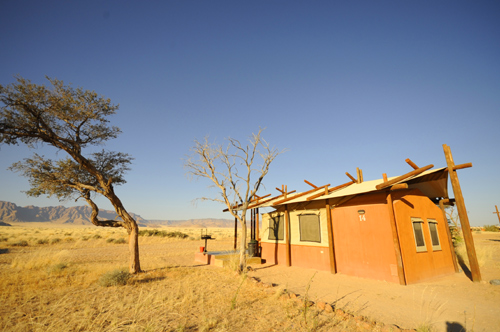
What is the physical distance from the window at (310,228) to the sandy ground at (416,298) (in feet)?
6.43

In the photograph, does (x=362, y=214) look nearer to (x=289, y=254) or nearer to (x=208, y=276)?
(x=289, y=254)

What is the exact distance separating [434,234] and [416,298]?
5461 millimetres

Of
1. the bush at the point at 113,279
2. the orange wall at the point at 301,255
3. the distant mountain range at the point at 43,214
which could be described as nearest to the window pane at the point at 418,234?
the orange wall at the point at 301,255

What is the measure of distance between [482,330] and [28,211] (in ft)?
690

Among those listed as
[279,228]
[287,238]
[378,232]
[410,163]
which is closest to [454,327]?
[378,232]

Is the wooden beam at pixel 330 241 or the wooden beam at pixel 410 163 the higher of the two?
the wooden beam at pixel 410 163

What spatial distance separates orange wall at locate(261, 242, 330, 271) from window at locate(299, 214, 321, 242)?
18.5 inches

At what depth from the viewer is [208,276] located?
10.7m

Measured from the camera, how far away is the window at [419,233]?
9.98 meters

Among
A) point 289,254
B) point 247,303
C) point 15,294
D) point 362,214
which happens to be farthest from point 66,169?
point 362,214

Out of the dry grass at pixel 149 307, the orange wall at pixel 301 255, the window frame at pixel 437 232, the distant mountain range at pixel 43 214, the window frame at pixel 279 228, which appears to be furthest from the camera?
the distant mountain range at pixel 43 214

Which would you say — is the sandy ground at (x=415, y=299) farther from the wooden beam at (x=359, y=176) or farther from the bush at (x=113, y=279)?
the bush at (x=113, y=279)

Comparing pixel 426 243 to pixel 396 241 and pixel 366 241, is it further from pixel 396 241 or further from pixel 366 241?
pixel 366 241

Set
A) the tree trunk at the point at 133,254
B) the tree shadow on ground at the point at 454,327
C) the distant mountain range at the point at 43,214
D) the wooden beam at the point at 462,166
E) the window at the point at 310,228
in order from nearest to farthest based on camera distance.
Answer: the tree shadow on ground at the point at 454,327
the wooden beam at the point at 462,166
the tree trunk at the point at 133,254
the window at the point at 310,228
the distant mountain range at the point at 43,214
